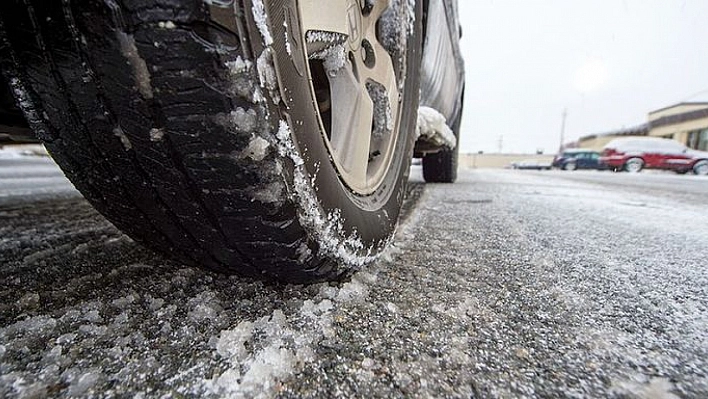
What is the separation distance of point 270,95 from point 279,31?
A: 8 centimetres

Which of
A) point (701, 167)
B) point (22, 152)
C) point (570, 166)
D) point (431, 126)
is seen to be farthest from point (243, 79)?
point (570, 166)

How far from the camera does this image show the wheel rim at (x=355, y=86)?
2.13 feet

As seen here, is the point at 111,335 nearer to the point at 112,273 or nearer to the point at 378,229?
the point at 112,273

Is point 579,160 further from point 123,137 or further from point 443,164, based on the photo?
point 123,137

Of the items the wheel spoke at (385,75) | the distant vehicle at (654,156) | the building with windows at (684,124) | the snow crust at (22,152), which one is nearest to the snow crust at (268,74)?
the wheel spoke at (385,75)

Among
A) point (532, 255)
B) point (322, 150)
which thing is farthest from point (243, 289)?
point (532, 255)

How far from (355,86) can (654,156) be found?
1407 cm

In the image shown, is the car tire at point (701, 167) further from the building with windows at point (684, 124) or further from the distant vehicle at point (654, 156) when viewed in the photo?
the building with windows at point (684, 124)

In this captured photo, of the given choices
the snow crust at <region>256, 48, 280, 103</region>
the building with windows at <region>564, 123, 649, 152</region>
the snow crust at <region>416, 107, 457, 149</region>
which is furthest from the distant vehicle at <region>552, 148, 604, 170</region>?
the snow crust at <region>256, 48, 280, 103</region>

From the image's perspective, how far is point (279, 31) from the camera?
1.40ft

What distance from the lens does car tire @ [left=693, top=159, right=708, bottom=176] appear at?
418 inches

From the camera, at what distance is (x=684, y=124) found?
18.4m

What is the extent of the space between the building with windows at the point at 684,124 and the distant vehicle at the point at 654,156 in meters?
8.25

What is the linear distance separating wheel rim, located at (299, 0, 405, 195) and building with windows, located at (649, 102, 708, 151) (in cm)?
2295
